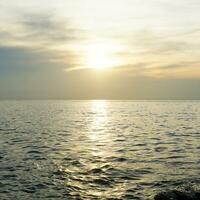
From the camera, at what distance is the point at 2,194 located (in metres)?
19.6

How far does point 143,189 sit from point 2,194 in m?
8.07

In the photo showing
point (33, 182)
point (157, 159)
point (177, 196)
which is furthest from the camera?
point (157, 159)

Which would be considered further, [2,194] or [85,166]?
[85,166]

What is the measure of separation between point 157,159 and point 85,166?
6.72 m

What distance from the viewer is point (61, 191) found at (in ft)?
67.7

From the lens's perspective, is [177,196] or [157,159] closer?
[177,196]

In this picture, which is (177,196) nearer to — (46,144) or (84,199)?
(84,199)

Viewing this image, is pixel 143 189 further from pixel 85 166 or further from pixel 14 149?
pixel 14 149

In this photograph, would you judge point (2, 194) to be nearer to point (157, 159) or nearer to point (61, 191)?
point (61, 191)

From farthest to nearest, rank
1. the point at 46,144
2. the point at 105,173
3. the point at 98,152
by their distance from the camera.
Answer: the point at 46,144, the point at 98,152, the point at 105,173

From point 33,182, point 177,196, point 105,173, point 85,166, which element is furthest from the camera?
point 85,166

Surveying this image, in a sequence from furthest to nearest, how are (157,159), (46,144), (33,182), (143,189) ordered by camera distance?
(46,144)
(157,159)
(33,182)
(143,189)

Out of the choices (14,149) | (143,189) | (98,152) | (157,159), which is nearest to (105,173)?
(143,189)

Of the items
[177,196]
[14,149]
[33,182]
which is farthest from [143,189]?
[14,149]
